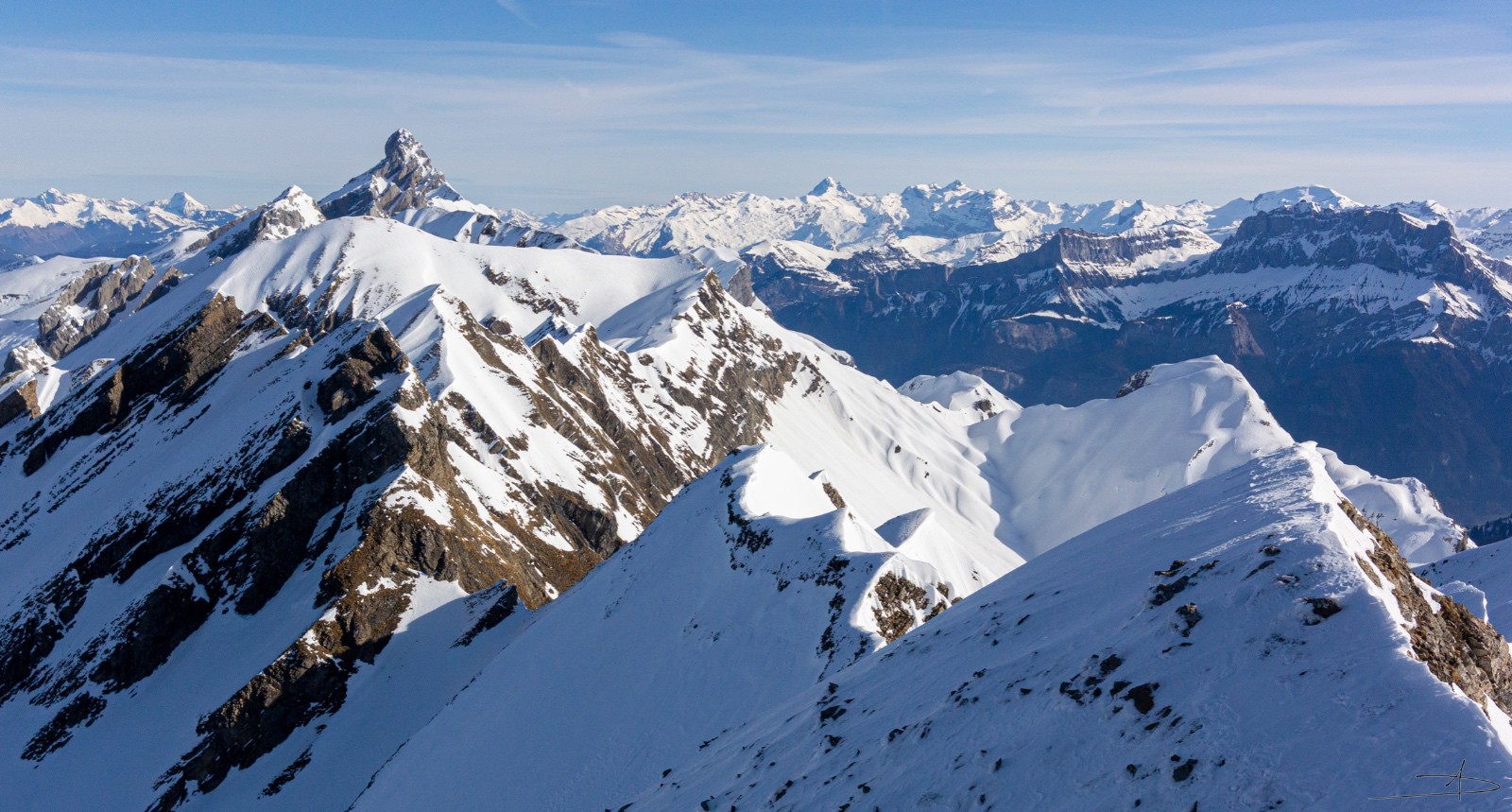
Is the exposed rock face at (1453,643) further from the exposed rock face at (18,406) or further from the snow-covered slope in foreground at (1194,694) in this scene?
the exposed rock face at (18,406)

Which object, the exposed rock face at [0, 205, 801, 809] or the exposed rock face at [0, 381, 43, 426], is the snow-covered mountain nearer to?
the exposed rock face at [0, 205, 801, 809]

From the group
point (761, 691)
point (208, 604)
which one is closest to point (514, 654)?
point (761, 691)

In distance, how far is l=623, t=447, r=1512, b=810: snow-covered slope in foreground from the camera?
573 inches

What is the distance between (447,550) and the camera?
224ft

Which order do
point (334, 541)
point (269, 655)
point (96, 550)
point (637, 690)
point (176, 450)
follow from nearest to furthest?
point (637, 690) < point (269, 655) < point (334, 541) < point (96, 550) < point (176, 450)

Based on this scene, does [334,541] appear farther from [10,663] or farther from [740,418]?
[740,418]

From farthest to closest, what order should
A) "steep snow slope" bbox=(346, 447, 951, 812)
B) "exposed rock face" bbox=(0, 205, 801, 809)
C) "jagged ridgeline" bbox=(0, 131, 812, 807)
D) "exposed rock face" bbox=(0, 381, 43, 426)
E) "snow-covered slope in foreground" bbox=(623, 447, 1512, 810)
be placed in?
"exposed rock face" bbox=(0, 381, 43, 426), "exposed rock face" bbox=(0, 205, 801, 809), "jagged ridgeline" bbox=(0, 131, 812, 807), "steep snow slope" bbox=(346, 447, 951, 812), "snow-covered slope in foreground" bbox=(623, 447, 1512, 810)

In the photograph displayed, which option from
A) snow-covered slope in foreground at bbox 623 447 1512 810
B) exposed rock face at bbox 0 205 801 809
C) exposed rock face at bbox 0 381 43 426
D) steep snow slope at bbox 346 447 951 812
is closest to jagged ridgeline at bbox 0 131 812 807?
exposed rock face at bbox 0 205 801 809

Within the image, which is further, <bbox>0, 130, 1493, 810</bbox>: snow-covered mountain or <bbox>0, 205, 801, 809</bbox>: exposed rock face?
<bbox>0, 205, 801, 809</bbox>: exposed rock face

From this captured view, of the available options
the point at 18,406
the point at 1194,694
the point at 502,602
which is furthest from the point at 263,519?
the point at 18,406

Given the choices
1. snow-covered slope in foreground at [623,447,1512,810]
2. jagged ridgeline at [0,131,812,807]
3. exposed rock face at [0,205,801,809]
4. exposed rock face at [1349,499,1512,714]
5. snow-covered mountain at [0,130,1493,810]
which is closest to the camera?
snow-covered slope in foreground at [623,447,1512,810]

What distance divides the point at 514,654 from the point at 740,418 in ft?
433

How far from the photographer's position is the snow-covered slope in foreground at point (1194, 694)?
14.6 metres

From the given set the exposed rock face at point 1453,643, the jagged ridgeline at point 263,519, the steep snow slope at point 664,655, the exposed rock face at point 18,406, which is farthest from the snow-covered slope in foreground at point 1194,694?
the exposed rock face at point 18,406
